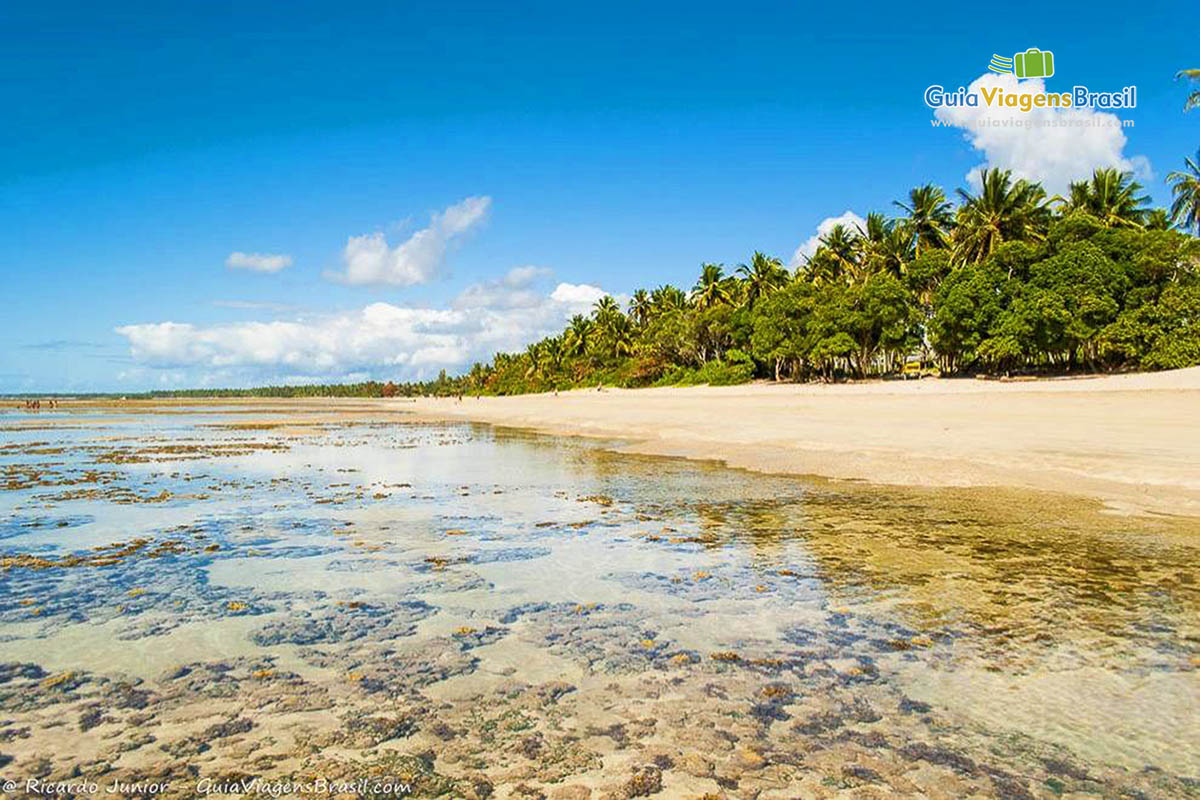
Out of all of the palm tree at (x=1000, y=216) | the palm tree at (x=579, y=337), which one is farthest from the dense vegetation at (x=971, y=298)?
the palm tree at (x=579, y=337)

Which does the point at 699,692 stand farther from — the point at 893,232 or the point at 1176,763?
the point at 893,232

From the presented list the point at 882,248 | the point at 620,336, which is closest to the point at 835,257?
the point at 882,248

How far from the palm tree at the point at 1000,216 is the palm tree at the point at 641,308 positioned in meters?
54.9

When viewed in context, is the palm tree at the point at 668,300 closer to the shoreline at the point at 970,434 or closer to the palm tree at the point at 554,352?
the palm tree at the point at 554,352

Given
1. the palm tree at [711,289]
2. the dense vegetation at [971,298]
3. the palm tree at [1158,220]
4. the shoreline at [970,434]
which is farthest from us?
the palm tree at [711,289]

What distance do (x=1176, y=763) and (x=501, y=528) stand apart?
33.8 ft

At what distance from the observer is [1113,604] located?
25.5 feet

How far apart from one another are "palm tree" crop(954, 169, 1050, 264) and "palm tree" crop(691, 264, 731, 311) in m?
32.6

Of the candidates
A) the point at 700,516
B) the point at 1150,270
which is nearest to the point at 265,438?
the point at 700,516

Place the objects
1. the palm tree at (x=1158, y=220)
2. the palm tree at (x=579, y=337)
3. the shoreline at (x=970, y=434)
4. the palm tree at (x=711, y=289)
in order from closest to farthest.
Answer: the shoreline at (x=970, y=434), the palm tree at (x=1158, y=220), the palm tree at (x=711, y=289), the palm tree at (x=579, y=337)

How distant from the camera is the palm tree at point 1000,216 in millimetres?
62469

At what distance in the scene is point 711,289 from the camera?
310 feet

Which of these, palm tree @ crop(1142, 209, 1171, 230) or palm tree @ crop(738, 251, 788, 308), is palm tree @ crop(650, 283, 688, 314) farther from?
palm tree @ crop(1142, 209, 1171, 230)

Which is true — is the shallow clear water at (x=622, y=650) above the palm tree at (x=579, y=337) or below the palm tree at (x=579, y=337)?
below
